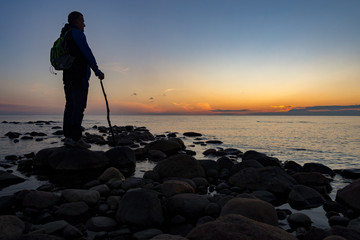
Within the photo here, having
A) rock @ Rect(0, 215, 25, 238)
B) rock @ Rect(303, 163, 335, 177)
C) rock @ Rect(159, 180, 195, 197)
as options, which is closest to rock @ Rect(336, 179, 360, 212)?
rock @ Rect(159, 180, 195, 197)

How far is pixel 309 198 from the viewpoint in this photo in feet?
15.9

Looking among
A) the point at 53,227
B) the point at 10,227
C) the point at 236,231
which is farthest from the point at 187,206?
the point at 10,227

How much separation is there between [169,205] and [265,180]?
121 inches

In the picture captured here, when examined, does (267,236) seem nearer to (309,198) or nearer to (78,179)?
(309,198)

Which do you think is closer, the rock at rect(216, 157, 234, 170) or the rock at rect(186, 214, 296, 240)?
the rock at rect(186, 214, 296, 240)

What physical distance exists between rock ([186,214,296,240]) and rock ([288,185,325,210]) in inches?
111

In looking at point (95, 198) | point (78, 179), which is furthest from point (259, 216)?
point (78, 179)

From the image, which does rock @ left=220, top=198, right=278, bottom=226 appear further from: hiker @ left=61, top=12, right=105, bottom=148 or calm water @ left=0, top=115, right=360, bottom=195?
hiker @ left=61, top=12, right=105, bottom=148

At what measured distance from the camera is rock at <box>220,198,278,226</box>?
10.9ft

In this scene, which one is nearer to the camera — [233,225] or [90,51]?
[233,225]

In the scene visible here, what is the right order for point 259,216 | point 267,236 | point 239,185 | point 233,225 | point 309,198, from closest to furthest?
1. point 267,236
2. point 233,225
3. point 259,216
4. point 309,198
5. point 239,185

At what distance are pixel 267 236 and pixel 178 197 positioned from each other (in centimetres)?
203

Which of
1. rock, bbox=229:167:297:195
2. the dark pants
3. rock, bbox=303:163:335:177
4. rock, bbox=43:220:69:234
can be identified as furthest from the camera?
rock, bbox=303:163:335:177

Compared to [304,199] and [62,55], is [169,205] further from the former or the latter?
[62,55]
